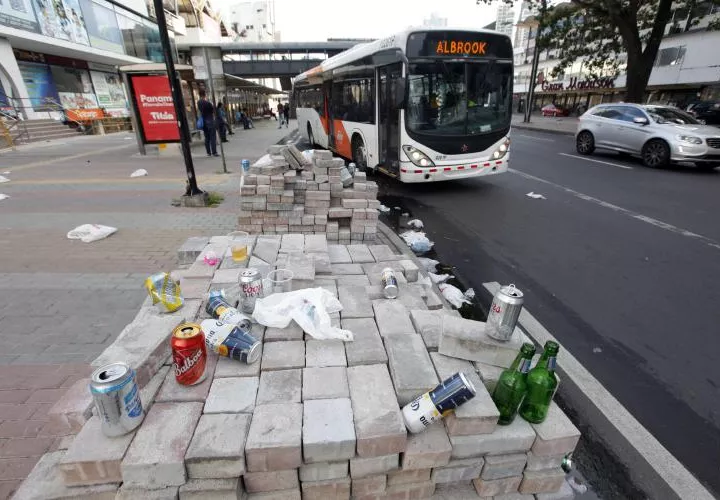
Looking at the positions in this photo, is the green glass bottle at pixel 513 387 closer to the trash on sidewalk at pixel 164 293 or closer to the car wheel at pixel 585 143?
the trash on sidewalk at pixel 164 293

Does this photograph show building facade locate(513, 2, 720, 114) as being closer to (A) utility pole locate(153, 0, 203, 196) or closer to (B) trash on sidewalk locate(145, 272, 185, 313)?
(A) utility pole locate(153, 0, 203, 196)

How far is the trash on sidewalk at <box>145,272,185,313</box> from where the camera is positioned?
268cm

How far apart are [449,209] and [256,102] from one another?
49992 millimetres

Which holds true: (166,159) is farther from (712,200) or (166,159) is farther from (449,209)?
(712,200)

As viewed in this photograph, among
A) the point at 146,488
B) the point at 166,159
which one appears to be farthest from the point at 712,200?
the point at 166,159

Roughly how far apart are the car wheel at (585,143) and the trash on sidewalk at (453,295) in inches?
490

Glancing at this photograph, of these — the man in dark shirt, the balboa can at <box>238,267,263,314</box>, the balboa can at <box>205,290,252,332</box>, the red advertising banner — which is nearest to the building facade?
the man in dark shirt

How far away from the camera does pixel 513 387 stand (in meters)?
1.94

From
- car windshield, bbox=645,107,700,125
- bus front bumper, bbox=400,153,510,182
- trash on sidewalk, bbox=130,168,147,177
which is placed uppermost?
car windshield, bbox=645,107,700,125

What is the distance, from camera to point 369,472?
1.80 meters

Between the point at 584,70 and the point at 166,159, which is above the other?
the point at 584,70

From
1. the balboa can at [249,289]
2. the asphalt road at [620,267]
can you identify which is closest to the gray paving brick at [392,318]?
the balboa can at [249,289]

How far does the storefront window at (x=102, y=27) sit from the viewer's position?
78.0 feet

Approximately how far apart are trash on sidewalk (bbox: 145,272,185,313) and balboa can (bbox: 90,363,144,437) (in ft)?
3.27
